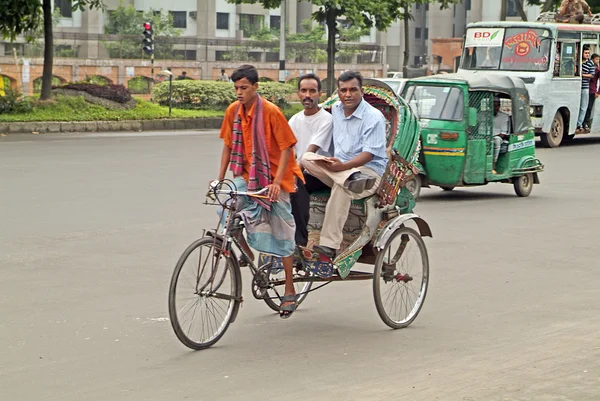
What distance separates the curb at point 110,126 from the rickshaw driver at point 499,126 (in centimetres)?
1299

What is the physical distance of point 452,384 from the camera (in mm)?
5539

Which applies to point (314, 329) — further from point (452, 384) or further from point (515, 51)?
point (515, 51)

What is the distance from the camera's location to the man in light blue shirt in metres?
6.72

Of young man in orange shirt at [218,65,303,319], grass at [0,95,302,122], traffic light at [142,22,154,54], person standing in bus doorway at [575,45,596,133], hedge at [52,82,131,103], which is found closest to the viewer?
young man in orange shirt at [218,65,303,319]

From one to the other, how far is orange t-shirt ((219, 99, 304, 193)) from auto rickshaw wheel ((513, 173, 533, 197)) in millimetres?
8919

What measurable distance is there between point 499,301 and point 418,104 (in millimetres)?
7049

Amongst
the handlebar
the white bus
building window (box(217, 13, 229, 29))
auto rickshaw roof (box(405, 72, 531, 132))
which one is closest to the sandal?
the handlebar

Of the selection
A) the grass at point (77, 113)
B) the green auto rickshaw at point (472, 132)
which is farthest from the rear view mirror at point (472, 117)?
the grass at point (77, 113)

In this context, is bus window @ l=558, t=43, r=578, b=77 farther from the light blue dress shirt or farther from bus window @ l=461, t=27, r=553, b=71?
the light blue dress shirt

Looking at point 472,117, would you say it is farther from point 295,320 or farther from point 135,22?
point 135,22

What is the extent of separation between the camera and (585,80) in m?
25.6

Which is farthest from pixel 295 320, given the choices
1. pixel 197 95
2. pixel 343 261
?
pixel 197 95

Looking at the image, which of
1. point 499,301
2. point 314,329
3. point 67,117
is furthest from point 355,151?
point 67,117

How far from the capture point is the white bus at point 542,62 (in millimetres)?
24359
